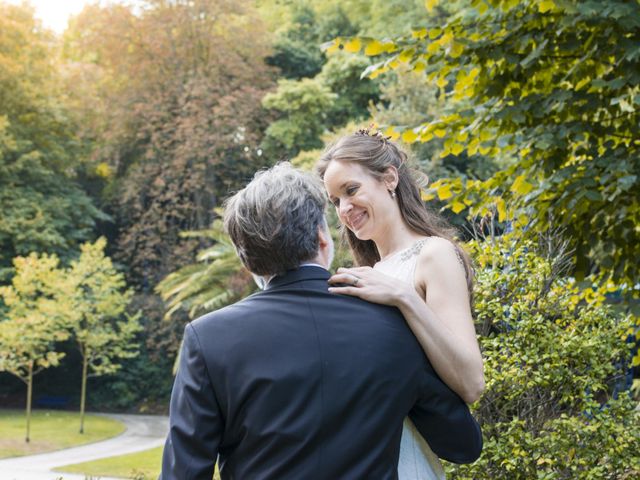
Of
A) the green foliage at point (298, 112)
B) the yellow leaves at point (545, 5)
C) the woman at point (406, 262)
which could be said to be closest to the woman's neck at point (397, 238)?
the woman at point (406, 262)

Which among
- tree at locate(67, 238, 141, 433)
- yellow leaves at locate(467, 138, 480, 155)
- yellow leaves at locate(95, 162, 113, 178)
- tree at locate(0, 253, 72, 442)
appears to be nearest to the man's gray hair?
yellow leaves at locate(467, 138, 480, 155)

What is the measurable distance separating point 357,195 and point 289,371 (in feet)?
2.60

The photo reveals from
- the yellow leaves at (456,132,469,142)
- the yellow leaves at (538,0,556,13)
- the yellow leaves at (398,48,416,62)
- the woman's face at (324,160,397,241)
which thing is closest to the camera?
the woman's face at (324,160,397,241)

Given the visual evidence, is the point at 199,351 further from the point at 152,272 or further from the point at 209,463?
the point at 152,272

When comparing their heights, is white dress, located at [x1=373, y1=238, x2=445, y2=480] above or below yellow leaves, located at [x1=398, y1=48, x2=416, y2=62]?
below

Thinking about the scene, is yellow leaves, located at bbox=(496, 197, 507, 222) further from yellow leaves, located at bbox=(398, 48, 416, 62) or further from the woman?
the woman

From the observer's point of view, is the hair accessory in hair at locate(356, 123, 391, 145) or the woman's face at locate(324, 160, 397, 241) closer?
the woman's face at locate(324, 160, 397, 241)

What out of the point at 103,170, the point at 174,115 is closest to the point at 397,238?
the point at 174,115

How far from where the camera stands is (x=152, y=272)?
2800cm

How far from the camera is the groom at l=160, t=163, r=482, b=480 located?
1795 millimetres

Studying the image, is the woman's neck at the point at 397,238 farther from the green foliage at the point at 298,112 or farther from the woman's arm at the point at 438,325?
the green foliage at the point at 298,112

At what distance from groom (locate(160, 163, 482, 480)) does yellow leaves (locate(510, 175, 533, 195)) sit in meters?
3.94

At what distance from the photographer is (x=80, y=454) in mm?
18391

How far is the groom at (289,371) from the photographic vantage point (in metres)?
1.79
